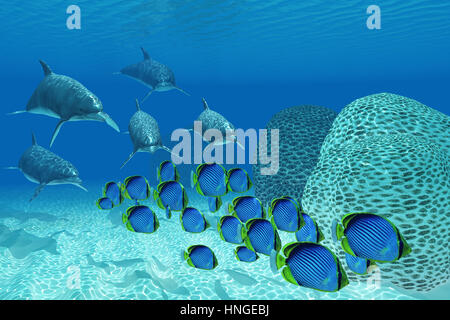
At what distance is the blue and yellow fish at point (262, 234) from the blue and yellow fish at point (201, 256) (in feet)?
2.02

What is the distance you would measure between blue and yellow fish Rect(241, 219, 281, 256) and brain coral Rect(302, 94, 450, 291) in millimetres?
1837

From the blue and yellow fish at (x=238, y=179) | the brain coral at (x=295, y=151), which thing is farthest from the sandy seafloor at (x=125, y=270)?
the blue and yellow fish at (x=238, y=179)

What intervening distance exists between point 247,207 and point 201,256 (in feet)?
2.88

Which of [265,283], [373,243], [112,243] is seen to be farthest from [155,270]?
[373,243]

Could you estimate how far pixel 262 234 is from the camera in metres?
3.32

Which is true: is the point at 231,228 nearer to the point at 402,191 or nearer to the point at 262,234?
the point at 262,234

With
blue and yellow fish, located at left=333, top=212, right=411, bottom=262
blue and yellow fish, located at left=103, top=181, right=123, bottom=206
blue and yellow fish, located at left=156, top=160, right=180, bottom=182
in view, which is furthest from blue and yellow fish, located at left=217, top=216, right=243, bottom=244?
blue and yellow fish, located at left=103, top=181, right=123, bottom=206

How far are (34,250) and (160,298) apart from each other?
4.68 metres

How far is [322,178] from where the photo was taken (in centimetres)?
534

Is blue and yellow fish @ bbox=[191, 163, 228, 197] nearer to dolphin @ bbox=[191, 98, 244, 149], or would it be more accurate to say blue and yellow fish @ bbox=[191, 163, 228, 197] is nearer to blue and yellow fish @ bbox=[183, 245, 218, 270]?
blue and yellow fish @ bbox=[183, 245, 218, 270]

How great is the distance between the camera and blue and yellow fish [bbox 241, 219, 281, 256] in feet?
10.8

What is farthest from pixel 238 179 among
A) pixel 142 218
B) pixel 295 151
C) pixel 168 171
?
pixel 295 151

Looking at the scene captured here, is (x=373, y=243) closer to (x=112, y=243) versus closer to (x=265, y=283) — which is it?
(x=265, y=283)

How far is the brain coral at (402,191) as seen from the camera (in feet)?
13.7
